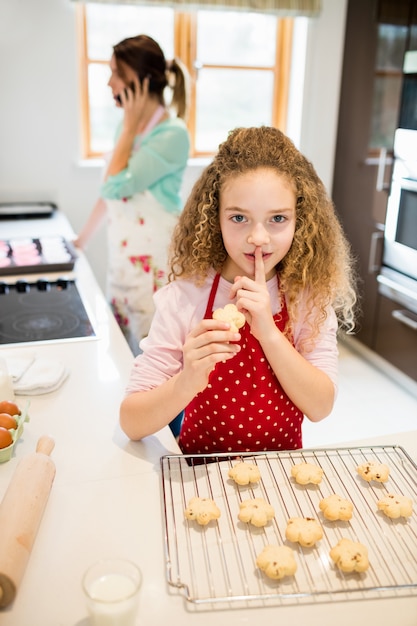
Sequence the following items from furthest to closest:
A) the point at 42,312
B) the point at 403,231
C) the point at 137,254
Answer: the point at 403,231 < the point at 137,254 < the point at 42,312

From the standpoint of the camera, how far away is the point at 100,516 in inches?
34.4

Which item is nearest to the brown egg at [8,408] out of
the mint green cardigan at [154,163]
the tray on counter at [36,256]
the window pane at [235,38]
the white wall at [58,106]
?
the tray on counter at [36,256]

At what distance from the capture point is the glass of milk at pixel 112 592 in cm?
65

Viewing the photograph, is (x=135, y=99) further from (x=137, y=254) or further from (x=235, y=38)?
(x=235, y=38)

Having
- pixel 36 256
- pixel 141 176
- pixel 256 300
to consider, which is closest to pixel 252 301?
pixel 256 300

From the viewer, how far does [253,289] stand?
97 cm

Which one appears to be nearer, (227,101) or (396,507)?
(396,507)

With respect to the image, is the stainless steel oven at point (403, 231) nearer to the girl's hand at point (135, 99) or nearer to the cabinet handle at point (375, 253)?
the cabinet handle at point (375, 253)

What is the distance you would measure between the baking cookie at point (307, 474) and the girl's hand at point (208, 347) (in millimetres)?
214

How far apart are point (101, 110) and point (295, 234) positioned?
2.47 meters

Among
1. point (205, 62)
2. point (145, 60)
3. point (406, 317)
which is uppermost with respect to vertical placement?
point (205, 62)

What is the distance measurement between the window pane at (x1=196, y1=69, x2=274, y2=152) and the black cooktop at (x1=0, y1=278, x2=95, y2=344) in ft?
6.05

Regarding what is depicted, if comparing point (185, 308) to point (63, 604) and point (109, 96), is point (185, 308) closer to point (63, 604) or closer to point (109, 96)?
point (63, 604)

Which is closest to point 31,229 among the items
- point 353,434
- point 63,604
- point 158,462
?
point 353,434
